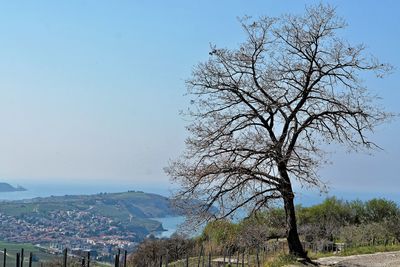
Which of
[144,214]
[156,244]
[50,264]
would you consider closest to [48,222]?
[144,214]

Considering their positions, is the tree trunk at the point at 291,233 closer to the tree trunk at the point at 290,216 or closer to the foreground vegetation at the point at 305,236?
the tree trunk at the point at 290,216

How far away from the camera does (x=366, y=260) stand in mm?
20094

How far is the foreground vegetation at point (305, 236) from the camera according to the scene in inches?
935

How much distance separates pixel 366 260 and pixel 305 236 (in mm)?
9552

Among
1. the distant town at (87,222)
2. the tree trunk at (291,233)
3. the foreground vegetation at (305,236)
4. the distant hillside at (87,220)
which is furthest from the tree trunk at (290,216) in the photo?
the distant hillside at (87,220)

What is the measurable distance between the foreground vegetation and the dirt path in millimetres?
1509

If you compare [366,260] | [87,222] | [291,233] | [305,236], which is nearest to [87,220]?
[87,222]

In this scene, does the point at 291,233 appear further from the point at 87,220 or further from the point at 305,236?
the point at 87,220

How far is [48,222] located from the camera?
202ft

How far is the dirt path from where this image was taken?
62.2 ft

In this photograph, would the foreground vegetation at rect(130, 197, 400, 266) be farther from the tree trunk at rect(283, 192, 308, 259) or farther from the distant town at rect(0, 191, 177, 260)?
the distant town at rect(0, 191, 177, 260)

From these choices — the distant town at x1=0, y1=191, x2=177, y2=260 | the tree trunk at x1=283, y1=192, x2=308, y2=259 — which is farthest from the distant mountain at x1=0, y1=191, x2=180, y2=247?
the tree trunk at x1=283, y1=192, x2=308, y2=259

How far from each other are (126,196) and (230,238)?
2407 inches

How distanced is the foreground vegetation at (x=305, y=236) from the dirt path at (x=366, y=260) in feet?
4.95
